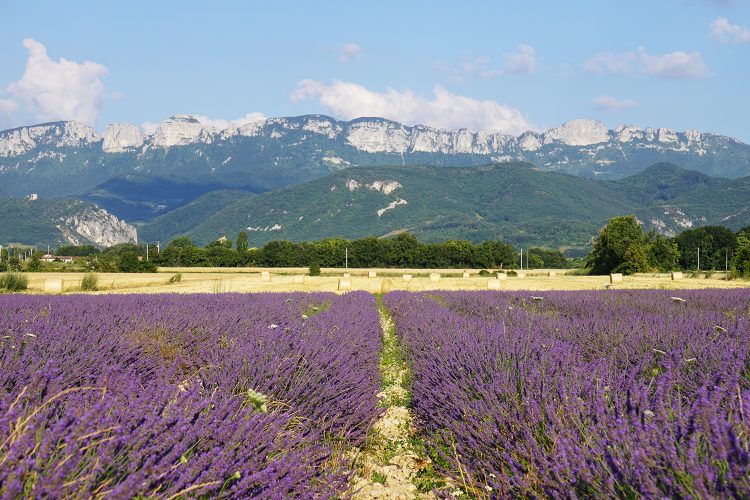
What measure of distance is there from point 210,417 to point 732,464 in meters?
1.91

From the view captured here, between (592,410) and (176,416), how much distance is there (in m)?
1.96

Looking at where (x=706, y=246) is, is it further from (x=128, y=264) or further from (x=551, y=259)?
(x=128, y=264)

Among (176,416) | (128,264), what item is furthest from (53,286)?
(128,264)

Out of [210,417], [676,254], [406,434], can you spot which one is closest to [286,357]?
[406,434]

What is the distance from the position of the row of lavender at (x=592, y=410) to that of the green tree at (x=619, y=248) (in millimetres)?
40091

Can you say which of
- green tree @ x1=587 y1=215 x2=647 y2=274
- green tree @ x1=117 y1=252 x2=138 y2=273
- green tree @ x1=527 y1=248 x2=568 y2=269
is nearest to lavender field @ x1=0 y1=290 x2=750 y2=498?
green tree @ x1=587 y1=215 x2=647 y2=274

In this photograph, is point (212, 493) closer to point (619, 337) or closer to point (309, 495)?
point (309, 495)

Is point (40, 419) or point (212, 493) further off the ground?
point (40, 419)

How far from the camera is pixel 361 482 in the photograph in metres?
3.79

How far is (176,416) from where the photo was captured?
2381 millimetres

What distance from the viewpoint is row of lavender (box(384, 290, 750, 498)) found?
6.40ft

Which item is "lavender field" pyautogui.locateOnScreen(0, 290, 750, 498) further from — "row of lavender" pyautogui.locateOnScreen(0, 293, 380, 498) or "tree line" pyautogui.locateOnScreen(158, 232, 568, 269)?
"tree line" pyautogui.locateOnScreen(158, 232, 568, 269)

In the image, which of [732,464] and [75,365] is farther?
[75,365]

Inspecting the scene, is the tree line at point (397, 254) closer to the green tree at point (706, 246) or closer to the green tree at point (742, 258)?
the green tree at point (706, 246)
